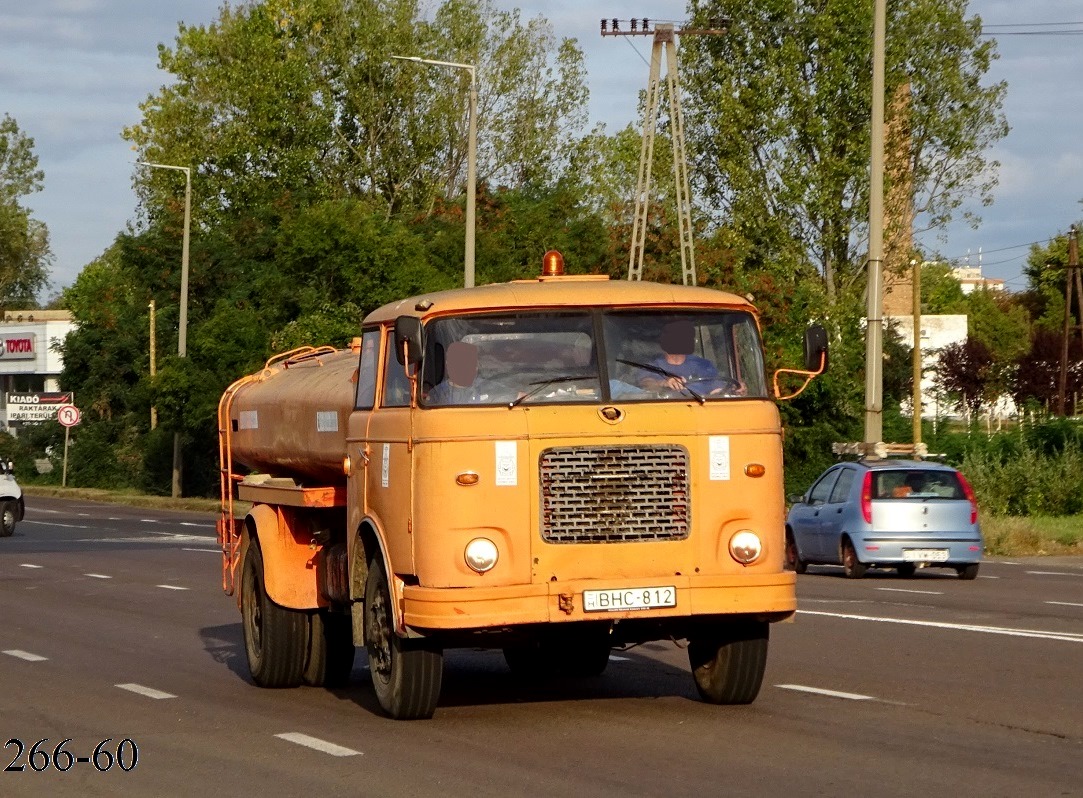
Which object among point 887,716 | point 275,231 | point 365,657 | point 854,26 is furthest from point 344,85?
point 887,716

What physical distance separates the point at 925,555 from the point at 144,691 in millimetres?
13747

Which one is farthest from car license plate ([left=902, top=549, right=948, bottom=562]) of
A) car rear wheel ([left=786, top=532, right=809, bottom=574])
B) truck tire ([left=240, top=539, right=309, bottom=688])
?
truck tire ([left=240, top=539, right=309, bottom=688])

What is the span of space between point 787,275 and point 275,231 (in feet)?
55.3

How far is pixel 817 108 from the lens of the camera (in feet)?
190

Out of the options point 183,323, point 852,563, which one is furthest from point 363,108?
point 852,563

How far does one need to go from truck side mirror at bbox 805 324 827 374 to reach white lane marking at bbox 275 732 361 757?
3.31 m

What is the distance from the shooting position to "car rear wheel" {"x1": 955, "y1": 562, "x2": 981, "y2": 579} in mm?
24141

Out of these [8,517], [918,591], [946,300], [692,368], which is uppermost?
[946,300]

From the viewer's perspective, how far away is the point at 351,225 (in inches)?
2000

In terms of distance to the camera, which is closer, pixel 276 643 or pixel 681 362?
pixel 681 362

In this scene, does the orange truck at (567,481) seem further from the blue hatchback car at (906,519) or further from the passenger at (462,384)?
the blue hatchback car at (906,519)

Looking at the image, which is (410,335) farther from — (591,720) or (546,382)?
(591,720)

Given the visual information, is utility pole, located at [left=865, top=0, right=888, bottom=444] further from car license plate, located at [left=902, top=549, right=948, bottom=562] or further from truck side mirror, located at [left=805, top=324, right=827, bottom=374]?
truck side mirror, located at [left=805, top=324, right=827, bottom=374]

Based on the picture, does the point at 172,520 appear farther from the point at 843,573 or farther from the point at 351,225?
the point at 843,573
